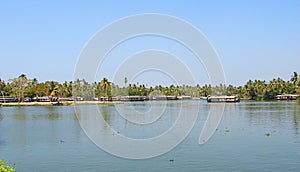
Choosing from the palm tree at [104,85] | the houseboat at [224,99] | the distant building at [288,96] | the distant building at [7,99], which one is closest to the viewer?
the distant building at [7,99]

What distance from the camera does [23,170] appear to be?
2325 cm

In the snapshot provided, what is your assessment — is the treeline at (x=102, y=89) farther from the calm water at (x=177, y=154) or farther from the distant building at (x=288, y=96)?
the calm water at (x=177, y=154)

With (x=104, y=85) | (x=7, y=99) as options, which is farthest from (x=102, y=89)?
(x=7, y=99)

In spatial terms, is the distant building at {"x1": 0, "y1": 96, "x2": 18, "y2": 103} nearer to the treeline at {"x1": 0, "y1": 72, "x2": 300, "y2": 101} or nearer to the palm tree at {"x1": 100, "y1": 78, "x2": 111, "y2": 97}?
the treeline at {"x1": 0, "y1": 72, "x2": 300, "y2": 101}

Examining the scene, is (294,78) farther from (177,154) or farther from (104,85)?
(177,154)

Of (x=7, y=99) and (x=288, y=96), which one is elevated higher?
(x=288, y=96)

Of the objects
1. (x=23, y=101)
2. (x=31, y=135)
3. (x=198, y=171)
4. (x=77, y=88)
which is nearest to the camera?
(x=198, y=171)

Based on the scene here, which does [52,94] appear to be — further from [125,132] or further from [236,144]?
[236,144]

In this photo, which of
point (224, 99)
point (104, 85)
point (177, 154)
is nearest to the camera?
point (177, 154)

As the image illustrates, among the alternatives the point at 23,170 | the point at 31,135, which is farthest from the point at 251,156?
the point at 31,135

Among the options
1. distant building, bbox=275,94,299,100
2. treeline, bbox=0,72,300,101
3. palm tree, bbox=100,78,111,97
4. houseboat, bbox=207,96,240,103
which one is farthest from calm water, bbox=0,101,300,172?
distant building, bbox=275,94,299,100

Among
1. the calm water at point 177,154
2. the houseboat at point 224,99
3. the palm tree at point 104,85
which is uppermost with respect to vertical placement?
the palm tree at point 104,85

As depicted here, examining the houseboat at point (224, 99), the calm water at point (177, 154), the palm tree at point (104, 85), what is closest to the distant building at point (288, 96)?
the houseboat at point (224, 99)

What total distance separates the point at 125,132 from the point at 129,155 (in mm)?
13454
